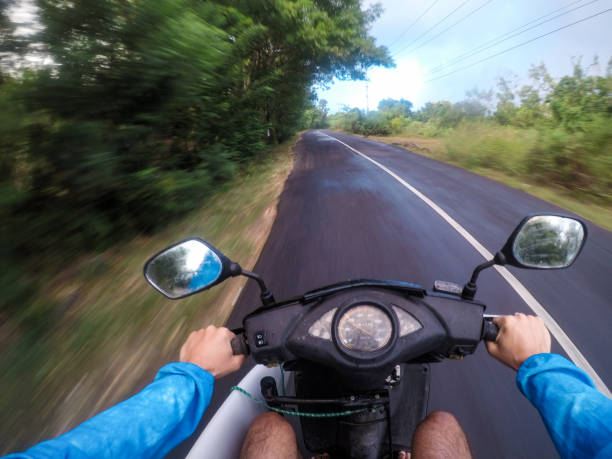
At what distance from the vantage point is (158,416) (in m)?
1.02

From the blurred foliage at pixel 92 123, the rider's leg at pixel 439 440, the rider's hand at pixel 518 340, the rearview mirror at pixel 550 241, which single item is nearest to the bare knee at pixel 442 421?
the rider's leg at pixel 439 440

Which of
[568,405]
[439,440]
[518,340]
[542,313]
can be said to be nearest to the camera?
[568,405]

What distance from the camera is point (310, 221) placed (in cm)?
566

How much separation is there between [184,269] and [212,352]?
41cm

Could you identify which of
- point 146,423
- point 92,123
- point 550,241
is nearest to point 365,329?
point 146,423

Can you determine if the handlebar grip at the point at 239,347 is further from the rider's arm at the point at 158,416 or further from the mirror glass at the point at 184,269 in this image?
the mirror glass at the point at 184,269

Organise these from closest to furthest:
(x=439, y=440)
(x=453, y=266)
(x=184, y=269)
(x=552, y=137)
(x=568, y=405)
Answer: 1. (x=568, y=405)
2. (x=439, y=440)
3. (x=184, y=269)
4. (x=453, y=266)
5. (x=552, y=137)

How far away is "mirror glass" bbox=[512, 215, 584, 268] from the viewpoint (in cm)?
140

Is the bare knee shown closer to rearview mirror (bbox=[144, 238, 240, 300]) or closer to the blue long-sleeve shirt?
the blue long-sleeve shirt

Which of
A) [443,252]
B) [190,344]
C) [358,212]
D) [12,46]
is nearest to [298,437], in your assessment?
[190,344]

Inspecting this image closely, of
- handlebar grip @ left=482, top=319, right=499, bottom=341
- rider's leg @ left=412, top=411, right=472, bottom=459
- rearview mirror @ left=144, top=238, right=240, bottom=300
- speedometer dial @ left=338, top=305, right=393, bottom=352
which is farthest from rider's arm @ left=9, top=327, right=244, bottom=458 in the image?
handlebar grip @ left=482, top=319, right=499, bottom=341

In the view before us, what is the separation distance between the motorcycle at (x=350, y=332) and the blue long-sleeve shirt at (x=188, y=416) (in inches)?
8.7

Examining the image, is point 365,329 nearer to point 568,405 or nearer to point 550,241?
point 568,405

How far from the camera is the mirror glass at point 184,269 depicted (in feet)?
4.51
